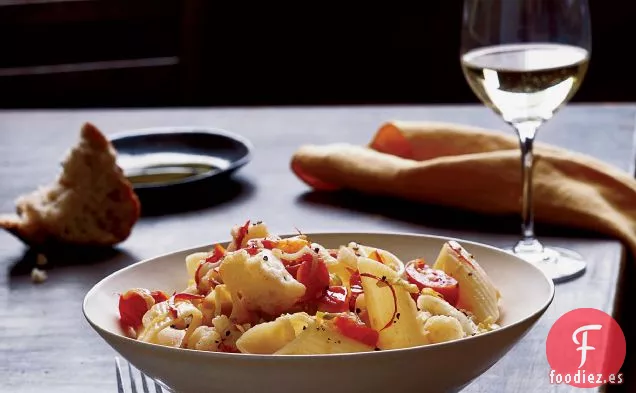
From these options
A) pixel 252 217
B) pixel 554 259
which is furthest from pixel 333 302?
pixel 252 217

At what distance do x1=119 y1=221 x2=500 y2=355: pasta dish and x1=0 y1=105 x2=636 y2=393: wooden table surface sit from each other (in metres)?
0.10

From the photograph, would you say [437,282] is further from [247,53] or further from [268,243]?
[247,53]

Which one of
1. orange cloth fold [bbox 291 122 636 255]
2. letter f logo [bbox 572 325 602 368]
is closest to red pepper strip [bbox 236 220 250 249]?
letter f logo [bbox 572 325 602 368]

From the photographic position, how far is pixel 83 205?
4.95 ft

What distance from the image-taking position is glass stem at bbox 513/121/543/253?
1362 millimetres

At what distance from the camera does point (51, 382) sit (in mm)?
1044

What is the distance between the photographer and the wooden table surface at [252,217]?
→ 108cm

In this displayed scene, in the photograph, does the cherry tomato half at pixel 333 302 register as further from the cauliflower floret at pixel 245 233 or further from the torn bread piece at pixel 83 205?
the torn bread piece at pixel 83 205

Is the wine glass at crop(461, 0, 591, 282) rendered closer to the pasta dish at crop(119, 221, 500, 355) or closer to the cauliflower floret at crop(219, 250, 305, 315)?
the pasta dish at crop(119, 221, 500, 355)

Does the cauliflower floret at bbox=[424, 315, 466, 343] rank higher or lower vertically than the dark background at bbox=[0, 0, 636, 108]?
higher

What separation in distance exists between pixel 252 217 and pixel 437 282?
0.65 meters

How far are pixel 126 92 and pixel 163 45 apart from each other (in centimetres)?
37

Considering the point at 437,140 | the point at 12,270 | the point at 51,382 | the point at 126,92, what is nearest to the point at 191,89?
the point at 126,92

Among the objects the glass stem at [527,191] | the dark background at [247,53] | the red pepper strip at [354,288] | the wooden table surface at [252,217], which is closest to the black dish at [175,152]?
the wooden table surface at [252,217]
